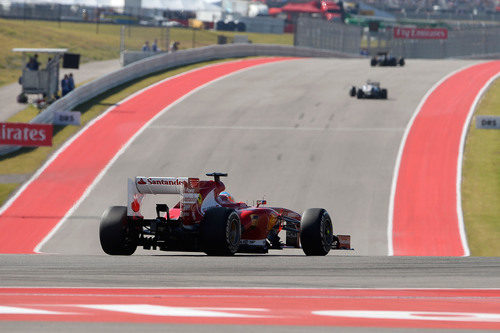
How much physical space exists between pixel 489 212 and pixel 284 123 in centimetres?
1317

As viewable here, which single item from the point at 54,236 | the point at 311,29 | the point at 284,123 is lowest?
the point at 54,236

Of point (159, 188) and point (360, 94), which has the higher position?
point (360, 94)

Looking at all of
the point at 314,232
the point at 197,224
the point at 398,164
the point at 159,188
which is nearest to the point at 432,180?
the point at 398,164

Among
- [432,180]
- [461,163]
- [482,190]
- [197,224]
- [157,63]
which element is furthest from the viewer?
[157,63]

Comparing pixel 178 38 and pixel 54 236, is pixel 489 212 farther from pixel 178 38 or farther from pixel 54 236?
pixel 178 38

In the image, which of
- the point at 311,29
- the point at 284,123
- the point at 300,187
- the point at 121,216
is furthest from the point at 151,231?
the point at 311,29

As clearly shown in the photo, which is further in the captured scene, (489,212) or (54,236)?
(489,212)

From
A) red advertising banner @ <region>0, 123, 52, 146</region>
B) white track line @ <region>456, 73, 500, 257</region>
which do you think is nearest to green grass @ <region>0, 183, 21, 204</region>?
red advertising banner @ <region>0, 123, 52, 146</region>

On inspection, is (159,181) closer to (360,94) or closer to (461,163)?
(461,163)

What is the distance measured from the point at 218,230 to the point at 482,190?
19215mm

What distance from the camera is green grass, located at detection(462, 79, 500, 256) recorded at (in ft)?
89.1

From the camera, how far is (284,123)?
135 ft

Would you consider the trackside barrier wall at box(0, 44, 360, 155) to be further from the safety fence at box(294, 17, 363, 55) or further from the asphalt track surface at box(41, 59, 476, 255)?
the asphalt track surface at box(41, 59, 476, 255)

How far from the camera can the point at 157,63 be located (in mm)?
54969
